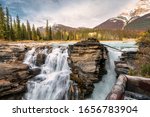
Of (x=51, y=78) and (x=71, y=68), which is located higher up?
(x=71, y=68)

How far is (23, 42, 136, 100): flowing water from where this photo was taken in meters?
15.3

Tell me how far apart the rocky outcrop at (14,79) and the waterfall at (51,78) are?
0.47m

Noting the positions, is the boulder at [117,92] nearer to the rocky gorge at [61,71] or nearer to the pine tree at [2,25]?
the rocky gorge at [61,71]

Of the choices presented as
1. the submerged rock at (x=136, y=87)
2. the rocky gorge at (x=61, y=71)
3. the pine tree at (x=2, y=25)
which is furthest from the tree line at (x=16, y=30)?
the submerged rock at (x=136, y=87)

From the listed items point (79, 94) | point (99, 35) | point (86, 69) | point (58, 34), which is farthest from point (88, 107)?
point (99, 35)

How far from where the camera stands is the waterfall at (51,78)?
15188 millimetres

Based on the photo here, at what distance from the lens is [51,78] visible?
16.5 metres

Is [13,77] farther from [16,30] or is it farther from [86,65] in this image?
[16,30]

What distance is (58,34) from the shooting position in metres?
67.5

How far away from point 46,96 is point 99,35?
66.9 m

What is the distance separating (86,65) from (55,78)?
274cm

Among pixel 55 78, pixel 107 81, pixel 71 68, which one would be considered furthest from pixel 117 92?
pixel 107 81

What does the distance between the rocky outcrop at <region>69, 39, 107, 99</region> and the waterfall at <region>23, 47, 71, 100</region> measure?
57 cm

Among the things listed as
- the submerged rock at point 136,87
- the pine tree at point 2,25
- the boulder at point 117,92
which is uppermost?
the pine tree at point 2,25
